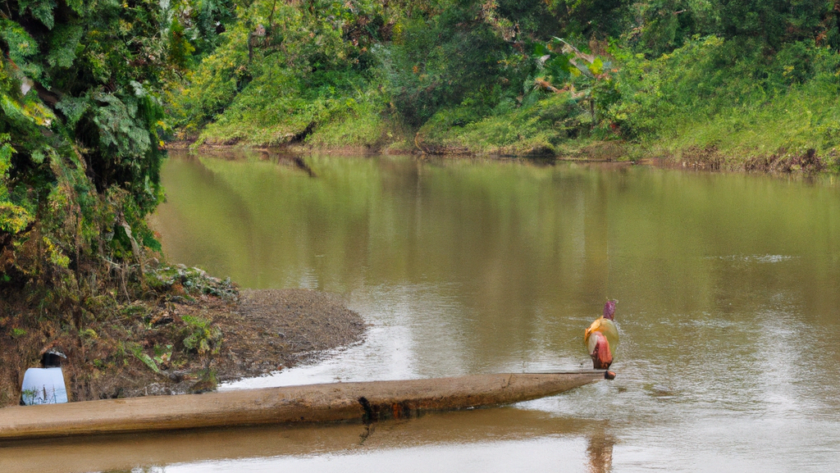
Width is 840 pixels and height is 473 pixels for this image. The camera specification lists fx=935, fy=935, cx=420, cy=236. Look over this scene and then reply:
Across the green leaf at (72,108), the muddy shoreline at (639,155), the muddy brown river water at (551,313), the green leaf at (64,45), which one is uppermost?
the green leaf at (64,45)

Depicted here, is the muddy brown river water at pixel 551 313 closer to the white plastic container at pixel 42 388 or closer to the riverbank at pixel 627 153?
the white plastic container at pixel 42 388

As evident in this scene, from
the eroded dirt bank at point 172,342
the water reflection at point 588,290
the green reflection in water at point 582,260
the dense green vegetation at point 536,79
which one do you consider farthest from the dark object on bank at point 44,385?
the dense green vegetation at point 536,79

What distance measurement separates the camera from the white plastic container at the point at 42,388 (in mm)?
6863

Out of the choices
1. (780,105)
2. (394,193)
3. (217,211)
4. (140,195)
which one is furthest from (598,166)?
(140,195)

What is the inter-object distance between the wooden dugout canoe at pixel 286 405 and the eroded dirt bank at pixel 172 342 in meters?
0.66

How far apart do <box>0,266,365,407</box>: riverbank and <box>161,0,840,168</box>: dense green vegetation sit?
19.3 metres

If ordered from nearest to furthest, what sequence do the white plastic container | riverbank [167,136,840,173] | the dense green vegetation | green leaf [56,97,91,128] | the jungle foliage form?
the white plastic container, the jungle foliage, green leaf [56,97,91,128], riverbank [167,136,840,173], the dense green vegetation

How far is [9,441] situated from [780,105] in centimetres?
2782

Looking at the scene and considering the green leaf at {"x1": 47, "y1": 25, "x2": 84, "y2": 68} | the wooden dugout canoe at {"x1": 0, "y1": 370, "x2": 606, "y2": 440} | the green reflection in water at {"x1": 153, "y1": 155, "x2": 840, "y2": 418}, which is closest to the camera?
the wooden dugout canoe at {"x1": 0, "y1": 370, "x2": 606, "y2": 440}

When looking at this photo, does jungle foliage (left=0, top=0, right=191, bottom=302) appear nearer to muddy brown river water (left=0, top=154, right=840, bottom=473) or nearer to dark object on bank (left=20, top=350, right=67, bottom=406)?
dark object on bank (left=20, top=350, right=67, bottom=406)

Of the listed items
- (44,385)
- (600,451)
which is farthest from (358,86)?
(600,451)

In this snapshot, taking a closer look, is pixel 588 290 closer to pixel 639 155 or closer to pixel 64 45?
pixel 64 45

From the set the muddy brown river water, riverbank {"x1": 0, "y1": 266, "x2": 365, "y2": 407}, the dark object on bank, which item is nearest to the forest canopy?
riverbank {"x1": 0, "y1": 266, "x2": 365, "y2": 407}

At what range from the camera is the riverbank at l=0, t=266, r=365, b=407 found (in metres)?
7.32
